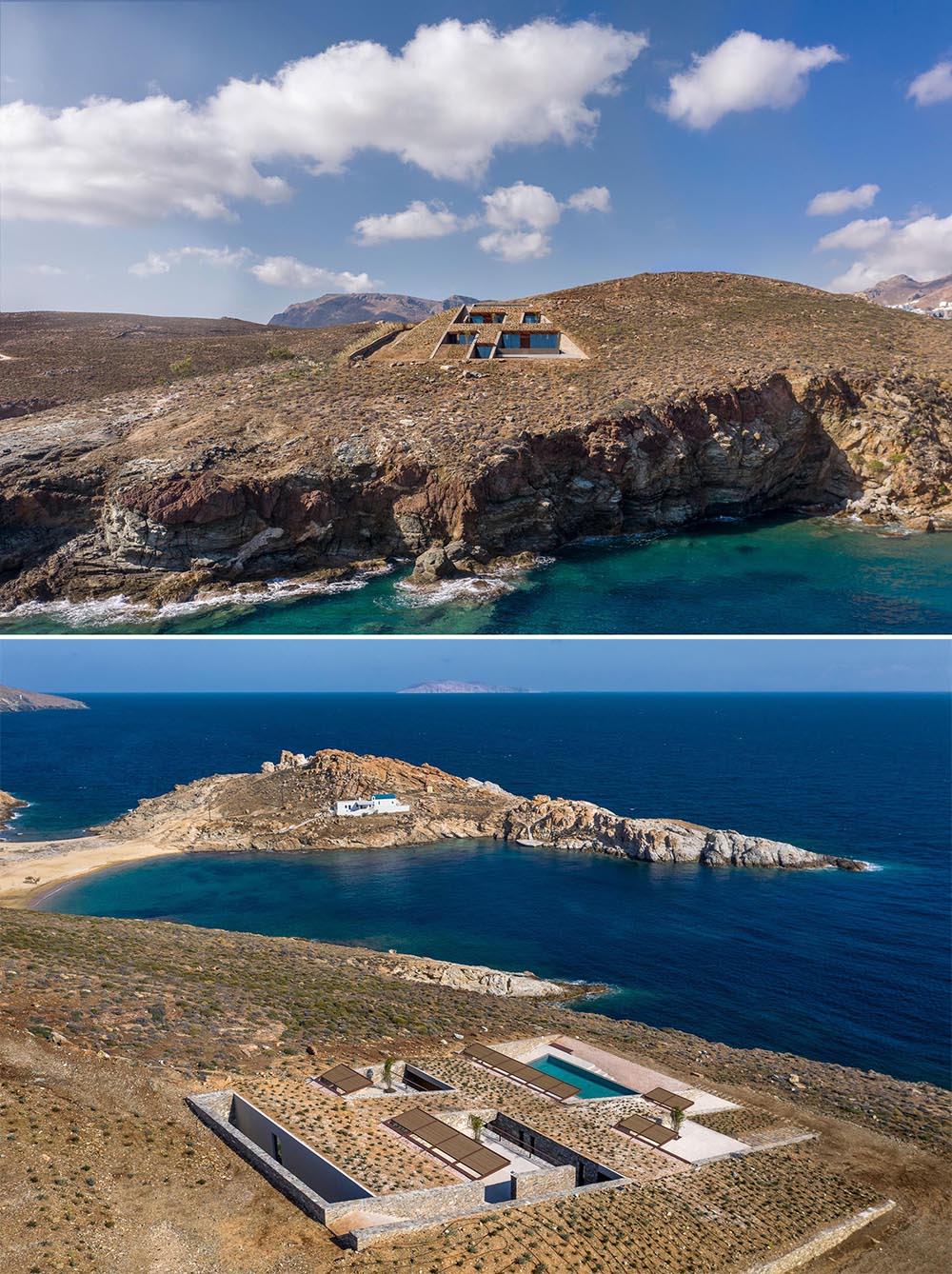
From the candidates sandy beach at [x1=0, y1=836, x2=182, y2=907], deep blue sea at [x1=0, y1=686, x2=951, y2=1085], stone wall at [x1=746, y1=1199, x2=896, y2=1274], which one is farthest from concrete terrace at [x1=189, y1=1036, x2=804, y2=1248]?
sandy beach at [x1=0, y1=836, x2=182, y2=907]

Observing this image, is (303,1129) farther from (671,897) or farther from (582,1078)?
(671,897)

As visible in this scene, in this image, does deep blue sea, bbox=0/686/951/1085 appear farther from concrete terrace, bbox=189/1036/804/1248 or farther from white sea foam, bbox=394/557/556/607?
white sea foam, bbox=394/557/556/607

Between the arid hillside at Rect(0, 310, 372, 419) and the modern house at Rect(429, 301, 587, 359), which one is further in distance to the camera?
the arid hillside at Rect(0, 310, 372, 419)

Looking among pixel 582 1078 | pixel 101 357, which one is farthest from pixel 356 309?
pixel 582 1078

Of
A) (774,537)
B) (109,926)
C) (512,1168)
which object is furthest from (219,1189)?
(774,537)

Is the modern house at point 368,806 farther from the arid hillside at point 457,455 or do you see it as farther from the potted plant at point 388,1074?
the potted plant at point 388,1074

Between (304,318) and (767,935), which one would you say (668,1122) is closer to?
(767,935)
